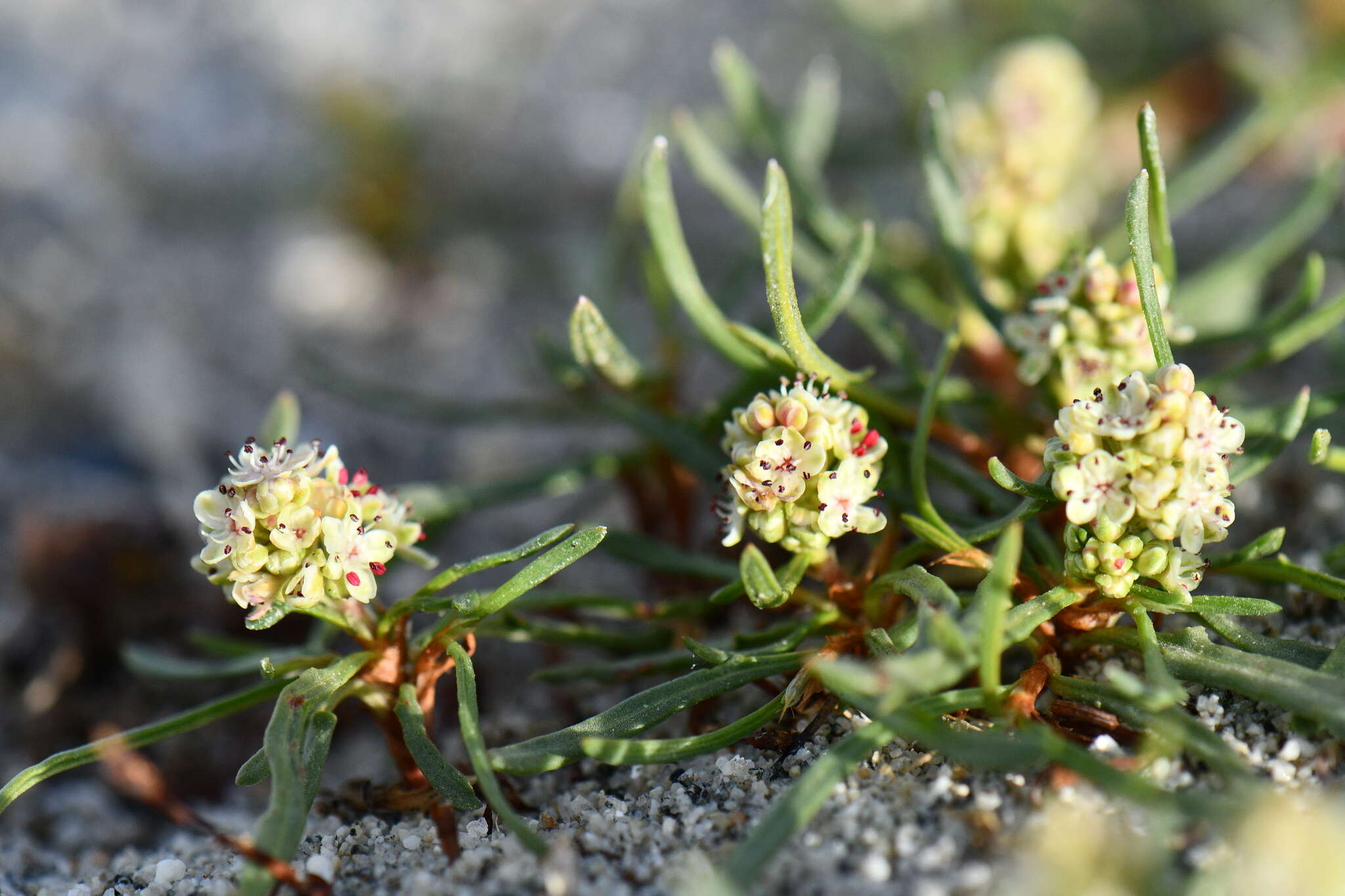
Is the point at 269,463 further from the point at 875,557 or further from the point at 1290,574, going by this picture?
the point at 1290,574

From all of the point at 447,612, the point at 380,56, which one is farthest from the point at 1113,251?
the point at 380,56

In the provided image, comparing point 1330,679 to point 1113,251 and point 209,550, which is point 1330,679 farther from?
point 209,550

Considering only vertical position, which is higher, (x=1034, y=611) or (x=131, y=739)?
(x=1034, y=611)

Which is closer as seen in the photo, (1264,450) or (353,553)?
(353,553)

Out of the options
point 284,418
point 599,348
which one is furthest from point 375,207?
point 599,348

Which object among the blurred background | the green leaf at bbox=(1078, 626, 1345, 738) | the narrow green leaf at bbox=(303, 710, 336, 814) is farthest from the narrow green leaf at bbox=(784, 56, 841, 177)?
the narrow green leaf at bbox=(303, 710, 336, 814)
